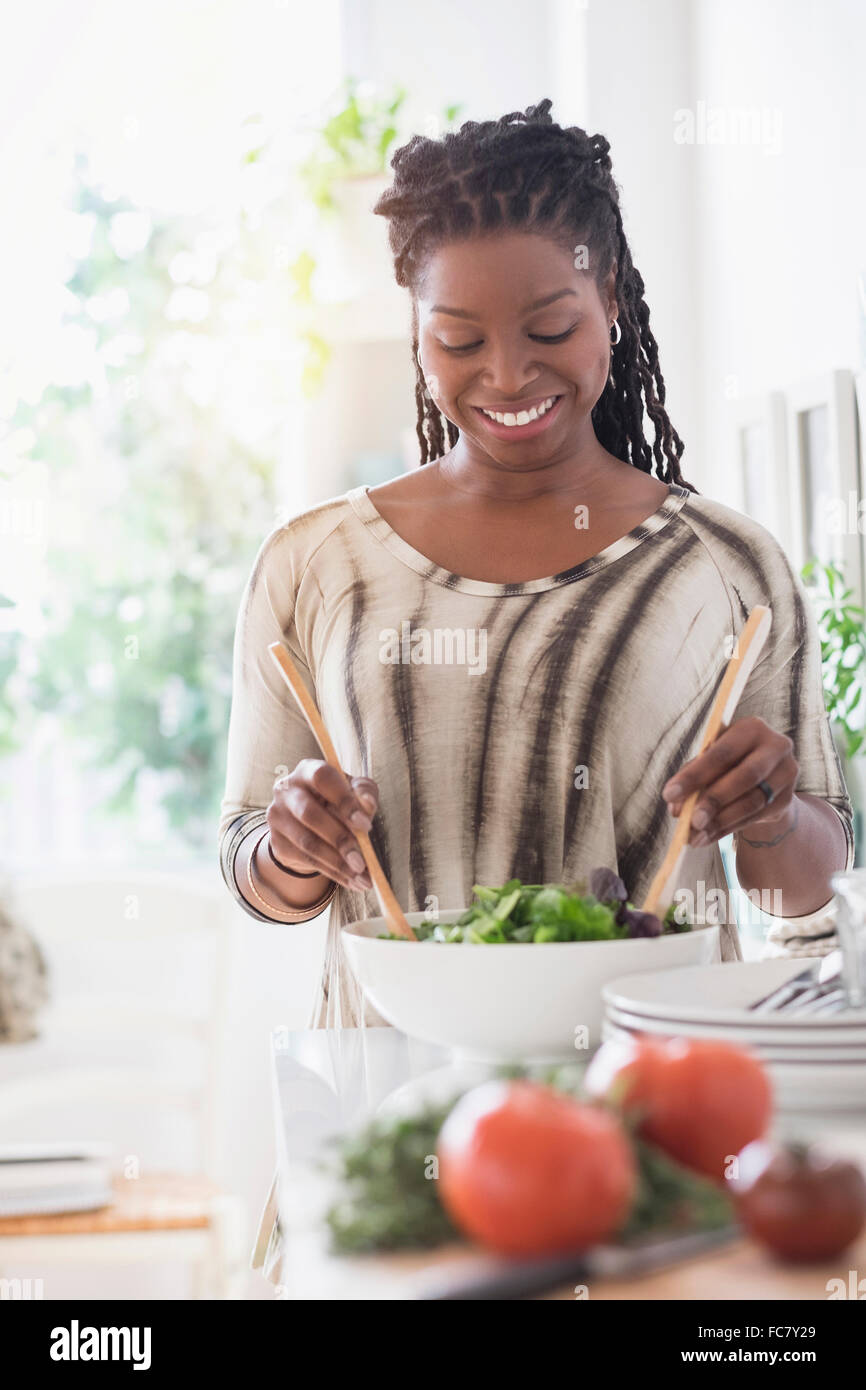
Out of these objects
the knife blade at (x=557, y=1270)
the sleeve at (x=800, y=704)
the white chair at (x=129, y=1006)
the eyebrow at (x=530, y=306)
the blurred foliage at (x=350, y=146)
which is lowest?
the white chair at (x=129, y=1006)

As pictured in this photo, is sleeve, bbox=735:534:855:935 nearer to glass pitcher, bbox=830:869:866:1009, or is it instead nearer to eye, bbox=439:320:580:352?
eye, bbox=439:320:580:352

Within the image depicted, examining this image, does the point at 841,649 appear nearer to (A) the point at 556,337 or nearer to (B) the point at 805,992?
(A) the point at 556,337

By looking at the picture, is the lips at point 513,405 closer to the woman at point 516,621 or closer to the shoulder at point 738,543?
the woman at point 516,621

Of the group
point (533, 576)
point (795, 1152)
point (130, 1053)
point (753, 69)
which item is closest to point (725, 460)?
point (753, 69)

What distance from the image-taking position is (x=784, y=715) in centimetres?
112

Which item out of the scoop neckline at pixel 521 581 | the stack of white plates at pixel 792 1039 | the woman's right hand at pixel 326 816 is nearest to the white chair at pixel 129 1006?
the scoop neckline at pixel 521 581

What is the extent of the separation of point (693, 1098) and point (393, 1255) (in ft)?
0.41

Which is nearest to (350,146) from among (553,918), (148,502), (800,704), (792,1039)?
(148,502)

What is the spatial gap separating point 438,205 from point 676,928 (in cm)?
59

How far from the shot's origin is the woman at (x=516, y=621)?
3.59 ft

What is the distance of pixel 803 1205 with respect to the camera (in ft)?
1.57

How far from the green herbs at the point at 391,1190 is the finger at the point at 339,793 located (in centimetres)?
39

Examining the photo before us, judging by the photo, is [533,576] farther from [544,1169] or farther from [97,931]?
[97,931]

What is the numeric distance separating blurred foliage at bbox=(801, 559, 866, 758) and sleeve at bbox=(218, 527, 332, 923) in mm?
791
